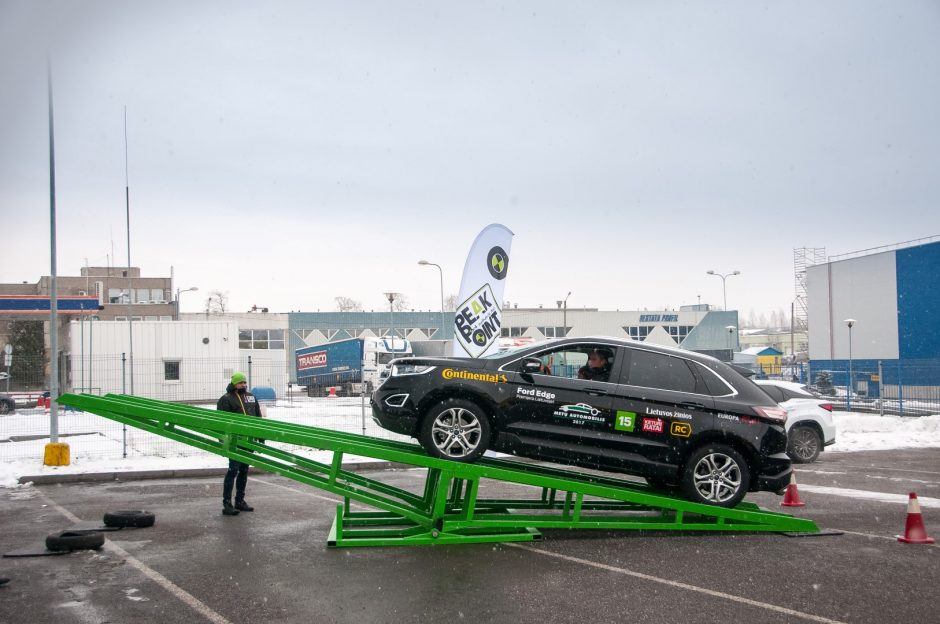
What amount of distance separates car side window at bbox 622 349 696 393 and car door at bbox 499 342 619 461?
0.36 m

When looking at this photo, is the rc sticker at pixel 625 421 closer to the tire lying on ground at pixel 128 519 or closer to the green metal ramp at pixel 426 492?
the green metal ramp at pixel 426 492

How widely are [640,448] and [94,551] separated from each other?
5523 mm

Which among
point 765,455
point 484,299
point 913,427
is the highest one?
point 484,299

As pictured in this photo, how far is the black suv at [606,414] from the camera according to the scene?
315 inches

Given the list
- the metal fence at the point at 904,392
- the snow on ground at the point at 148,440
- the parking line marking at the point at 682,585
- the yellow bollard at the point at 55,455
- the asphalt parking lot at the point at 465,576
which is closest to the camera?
the parking line marking at the point at 682,585

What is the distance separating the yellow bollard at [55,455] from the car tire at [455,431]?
8901 millimetres

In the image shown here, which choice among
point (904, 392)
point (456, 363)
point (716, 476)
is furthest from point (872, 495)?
point (904, 392)

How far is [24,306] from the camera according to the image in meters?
39.3

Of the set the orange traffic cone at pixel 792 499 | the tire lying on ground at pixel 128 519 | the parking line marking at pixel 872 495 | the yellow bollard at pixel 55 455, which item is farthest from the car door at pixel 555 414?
the yellow bollard at pixel 55 455

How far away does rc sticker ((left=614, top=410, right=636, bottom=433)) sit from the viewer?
8.16 m

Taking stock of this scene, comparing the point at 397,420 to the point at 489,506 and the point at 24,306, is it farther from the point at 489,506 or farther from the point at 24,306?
the point at 24,306

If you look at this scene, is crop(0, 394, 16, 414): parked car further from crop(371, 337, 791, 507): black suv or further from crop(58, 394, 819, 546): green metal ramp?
crop(371, 337, 791, 507): black suv

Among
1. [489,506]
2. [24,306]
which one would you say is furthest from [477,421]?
[24,306]

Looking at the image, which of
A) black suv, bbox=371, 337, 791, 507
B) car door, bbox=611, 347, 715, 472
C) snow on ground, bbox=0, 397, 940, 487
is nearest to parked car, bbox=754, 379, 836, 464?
snow on ground, bbox=0, 397, 940, 487
